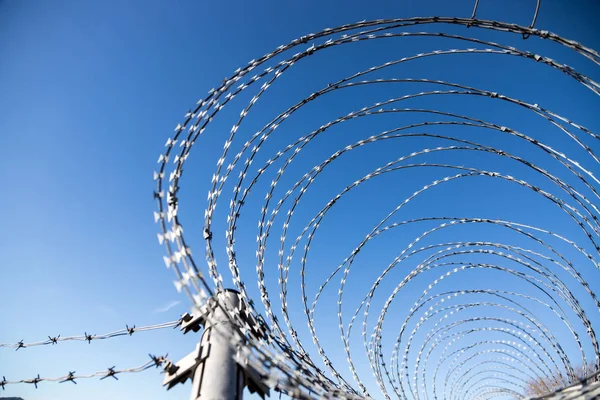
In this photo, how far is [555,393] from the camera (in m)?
3.43

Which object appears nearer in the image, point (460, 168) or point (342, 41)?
point (342, 41)

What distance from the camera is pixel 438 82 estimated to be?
21.0 ft

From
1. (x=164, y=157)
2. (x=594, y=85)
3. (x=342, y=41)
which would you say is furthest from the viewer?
(x=342, y=41)

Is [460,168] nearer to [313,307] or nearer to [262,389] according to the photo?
[313,307]

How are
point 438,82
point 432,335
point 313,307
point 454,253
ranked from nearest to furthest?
point 438,82 → point 313,307 → point 454,253 → point 432,335

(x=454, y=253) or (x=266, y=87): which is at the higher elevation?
(x=266, y=87)

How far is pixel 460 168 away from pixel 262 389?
20.7 feet

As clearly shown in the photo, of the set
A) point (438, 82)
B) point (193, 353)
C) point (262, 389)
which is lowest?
point (262, 389)

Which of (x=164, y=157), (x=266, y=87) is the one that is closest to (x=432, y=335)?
(x=266, y=87)

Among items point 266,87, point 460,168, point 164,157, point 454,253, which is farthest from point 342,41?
point 454,253

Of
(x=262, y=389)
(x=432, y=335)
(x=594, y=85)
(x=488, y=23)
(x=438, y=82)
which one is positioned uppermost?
(x=438, y=82)

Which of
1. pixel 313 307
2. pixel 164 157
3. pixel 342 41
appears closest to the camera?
pixel 164 157

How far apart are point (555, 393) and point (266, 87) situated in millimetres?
5364

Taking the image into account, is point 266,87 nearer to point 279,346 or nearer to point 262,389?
point 279,346
